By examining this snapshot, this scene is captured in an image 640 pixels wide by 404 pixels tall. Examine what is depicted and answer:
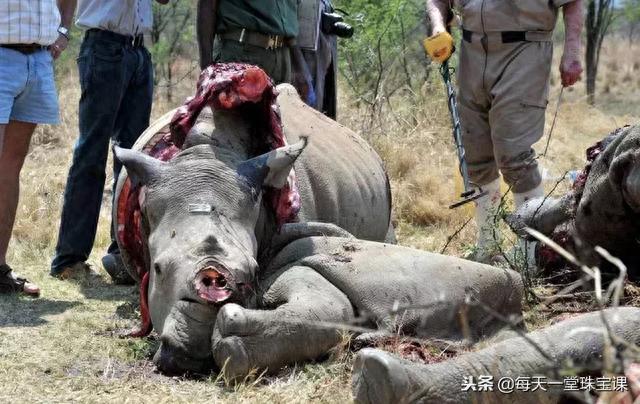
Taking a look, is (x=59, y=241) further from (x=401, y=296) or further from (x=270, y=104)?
(x=401, y=296)

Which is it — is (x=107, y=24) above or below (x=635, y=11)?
above

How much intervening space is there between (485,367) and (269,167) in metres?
1.73

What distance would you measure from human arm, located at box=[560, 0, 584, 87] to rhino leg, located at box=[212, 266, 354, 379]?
3.16 meters

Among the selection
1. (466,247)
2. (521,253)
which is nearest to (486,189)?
(466,247)

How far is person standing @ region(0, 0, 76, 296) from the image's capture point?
21.2 ft

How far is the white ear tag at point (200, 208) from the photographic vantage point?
4.88 m

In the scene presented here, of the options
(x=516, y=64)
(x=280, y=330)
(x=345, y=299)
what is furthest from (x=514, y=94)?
(x=280, y=330)

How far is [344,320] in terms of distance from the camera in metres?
4.75

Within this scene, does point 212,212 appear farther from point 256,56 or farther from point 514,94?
point 514,94

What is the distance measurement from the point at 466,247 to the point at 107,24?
2.74m

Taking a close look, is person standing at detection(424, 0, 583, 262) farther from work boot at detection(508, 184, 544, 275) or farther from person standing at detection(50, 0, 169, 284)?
person standing at detection(50, 0, 169, 284)

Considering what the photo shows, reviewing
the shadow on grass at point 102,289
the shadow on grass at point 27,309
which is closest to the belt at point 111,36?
the shadow on grass at point 102,289

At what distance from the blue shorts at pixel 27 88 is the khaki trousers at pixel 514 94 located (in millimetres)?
2793

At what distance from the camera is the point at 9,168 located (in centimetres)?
673
